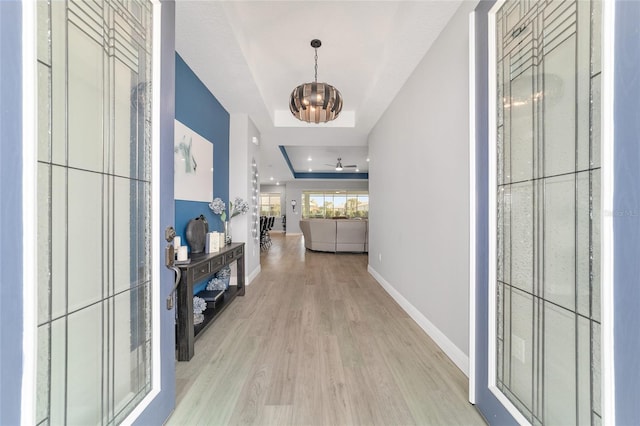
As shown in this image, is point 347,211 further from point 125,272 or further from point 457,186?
point 125,272

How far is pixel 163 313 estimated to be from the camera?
1336 mm

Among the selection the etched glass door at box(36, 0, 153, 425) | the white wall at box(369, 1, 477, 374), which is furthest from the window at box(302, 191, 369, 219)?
the etched glass door at box(36, 0, 153, 425)

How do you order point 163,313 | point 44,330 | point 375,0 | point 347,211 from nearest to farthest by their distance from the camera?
point 44,330 < point 163,313 < point 375,0 < point 347,211

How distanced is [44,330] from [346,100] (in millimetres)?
4088

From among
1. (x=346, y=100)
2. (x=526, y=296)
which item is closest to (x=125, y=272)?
(x=526, y=296)

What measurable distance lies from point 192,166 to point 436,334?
111 inches

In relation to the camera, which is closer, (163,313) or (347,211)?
(163,313)

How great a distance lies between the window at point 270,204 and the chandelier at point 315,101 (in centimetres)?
1170

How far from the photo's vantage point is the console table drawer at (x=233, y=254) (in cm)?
295

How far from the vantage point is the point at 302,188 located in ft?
41.3

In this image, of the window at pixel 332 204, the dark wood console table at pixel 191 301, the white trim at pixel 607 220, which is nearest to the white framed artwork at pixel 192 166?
the dark wood console table at pixel 191 301

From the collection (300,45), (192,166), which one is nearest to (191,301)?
(192,166)

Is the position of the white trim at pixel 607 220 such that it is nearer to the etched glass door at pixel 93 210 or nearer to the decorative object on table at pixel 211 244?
the etched glass door at pixel 93 210
